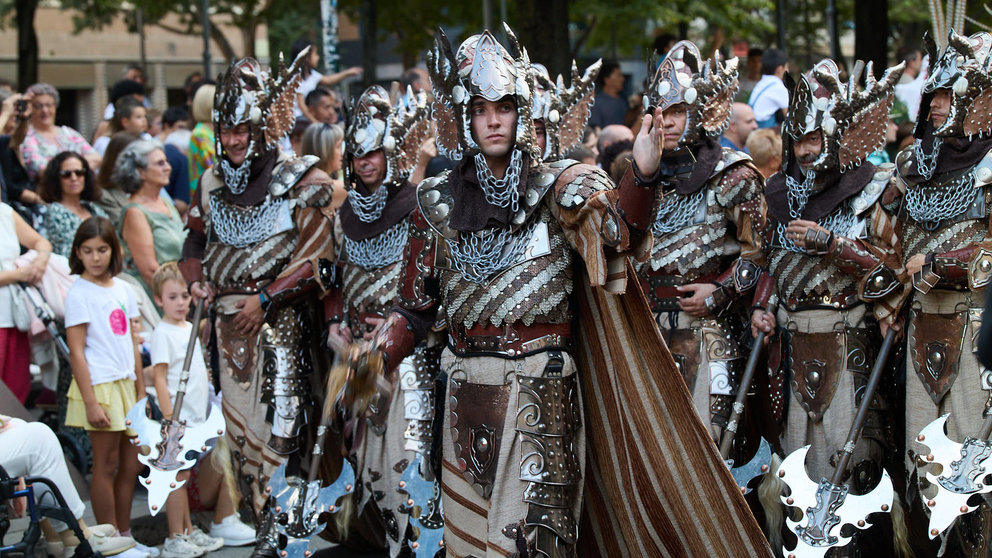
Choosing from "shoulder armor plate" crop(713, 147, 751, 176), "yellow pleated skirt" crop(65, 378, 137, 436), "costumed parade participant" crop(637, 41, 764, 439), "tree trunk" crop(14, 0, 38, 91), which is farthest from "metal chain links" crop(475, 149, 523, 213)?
"tree trunk" crop(14, 0, 38, 91)

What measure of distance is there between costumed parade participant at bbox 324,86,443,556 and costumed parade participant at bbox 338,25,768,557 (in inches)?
56.1

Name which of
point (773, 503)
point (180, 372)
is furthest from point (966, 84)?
point (180, 372)

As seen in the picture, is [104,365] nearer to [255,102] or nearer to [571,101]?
[255,102]

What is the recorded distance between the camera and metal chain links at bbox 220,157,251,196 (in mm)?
6445

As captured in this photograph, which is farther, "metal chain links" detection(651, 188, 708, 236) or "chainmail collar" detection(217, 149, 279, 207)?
"chainmail collar" detection(217, 149, 279, 207)

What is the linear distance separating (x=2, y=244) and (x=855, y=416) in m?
4.95

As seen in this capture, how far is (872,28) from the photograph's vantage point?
45.9 feet

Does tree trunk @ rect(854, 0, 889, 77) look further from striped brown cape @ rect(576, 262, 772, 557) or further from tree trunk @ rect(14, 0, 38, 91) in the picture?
tree trunk @ rect(14, 0, 38, 91)

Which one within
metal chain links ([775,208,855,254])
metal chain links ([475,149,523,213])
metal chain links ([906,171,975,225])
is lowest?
metal chain links ([775,208,855,254])

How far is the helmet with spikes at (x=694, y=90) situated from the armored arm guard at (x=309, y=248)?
1.67 m

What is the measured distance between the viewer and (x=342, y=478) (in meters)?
6.10

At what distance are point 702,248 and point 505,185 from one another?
1935 millimetres

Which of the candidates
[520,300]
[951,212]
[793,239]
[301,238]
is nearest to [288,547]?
[301,238]

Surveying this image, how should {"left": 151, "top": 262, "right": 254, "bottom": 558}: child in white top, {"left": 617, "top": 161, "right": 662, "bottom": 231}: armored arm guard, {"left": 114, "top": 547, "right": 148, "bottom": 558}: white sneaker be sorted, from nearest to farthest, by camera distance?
{"left": 617, "top": 161, "right": 662, "bottom": 231}: armored arm guard
{"left": 114, "top": 547, "right": 148, "bottom": 558}: white sneaker
{"left": 151, "top": 262, "right": 254, "bottom": 558}: child in white top
